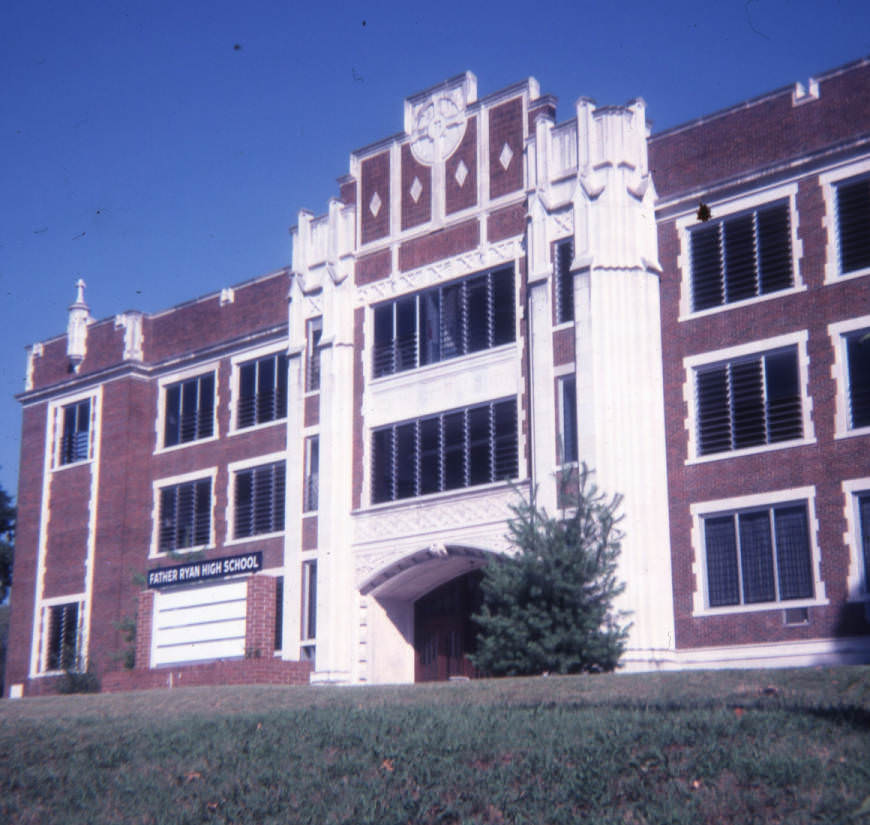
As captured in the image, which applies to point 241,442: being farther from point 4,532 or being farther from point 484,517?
point 4,532

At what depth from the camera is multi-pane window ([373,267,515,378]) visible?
29.5 metres

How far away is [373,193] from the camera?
108 ft

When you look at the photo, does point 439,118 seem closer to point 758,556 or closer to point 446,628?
point 446,628

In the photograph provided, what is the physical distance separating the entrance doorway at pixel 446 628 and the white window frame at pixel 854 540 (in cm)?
927

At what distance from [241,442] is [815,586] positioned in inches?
695

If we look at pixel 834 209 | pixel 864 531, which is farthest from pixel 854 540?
pixel 834 209

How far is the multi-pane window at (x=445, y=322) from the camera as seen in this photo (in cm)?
2955

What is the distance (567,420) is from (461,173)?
717 centimetres

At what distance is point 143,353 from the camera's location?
1561 inches

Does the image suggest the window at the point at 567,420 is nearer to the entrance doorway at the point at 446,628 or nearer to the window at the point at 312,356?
the entrance doorway at the point at 446,628

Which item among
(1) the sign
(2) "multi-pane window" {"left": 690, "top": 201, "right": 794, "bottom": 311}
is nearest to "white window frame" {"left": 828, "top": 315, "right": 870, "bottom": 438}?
(2) "multi-pane window" {"left": 690, "top": 201, "right": 794, "bottom": 311}

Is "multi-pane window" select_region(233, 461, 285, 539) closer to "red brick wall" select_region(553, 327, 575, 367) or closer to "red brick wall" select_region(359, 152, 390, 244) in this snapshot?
"red brick wall" select_region(359, 152, 390, 244)

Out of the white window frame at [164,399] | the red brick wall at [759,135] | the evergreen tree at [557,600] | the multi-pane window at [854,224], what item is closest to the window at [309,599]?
the white window frame at [164,399]

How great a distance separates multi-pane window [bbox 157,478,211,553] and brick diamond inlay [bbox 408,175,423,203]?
10.7 metres
